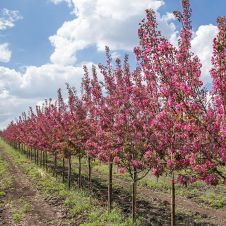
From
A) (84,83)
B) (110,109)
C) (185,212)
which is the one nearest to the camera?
(110,109)

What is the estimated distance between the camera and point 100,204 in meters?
20.2

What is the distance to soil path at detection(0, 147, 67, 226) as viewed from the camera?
1731cm

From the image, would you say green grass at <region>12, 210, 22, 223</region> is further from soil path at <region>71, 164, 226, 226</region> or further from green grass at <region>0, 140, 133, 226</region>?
soil path at <region>71, 164, 226, 226</region>

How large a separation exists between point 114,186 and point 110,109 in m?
12.8

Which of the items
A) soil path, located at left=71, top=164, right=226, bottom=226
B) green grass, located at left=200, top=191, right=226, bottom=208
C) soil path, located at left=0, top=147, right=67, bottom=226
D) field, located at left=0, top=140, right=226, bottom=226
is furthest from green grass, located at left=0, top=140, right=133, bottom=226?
green grass, located at left=200, top=191, right=226, bottom=208

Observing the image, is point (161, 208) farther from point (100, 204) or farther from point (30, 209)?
point (30, 209)

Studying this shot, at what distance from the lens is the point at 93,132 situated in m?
20.1

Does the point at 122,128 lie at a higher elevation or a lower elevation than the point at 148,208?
higher

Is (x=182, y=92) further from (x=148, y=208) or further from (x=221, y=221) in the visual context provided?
(x=148, y=208)

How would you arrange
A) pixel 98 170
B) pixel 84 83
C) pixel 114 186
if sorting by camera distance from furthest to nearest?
pixel 98 170 < pixel 114 186 < pixel 84 83

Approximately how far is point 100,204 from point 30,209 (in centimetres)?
400

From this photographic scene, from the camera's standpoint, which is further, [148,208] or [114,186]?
[114,186]

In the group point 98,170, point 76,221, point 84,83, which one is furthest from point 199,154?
point 98,170

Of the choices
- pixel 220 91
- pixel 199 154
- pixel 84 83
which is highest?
pixel 84 83
